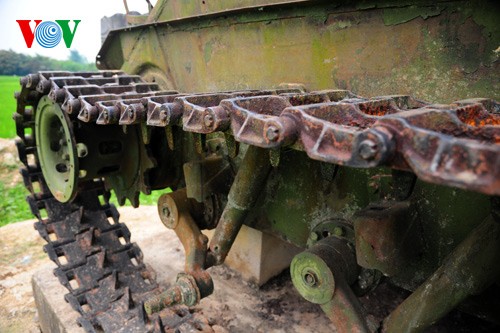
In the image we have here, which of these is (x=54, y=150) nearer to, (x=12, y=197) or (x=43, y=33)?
(x=43, y=33)

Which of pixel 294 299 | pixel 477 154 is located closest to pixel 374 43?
pixel 477 154

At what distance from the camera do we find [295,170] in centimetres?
212

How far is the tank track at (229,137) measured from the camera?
85 centimetres

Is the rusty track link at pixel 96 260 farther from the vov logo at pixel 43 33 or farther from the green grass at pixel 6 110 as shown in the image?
the green grass at pixel 6 110

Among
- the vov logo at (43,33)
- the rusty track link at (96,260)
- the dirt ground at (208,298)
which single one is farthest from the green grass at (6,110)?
the rusty track link at (96,260)

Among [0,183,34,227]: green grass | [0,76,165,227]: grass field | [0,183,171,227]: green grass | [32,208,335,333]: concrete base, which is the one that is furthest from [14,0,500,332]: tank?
[0,183,34,227]: green grass

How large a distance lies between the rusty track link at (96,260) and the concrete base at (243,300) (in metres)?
0.27

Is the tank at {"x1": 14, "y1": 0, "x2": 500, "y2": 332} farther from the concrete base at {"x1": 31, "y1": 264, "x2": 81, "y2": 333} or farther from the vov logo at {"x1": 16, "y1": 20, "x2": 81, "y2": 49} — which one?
the vov logo at {"x1": 16, "y1": 20, "x2": 81, "y2": 49}

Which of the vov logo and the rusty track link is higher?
the vov logo

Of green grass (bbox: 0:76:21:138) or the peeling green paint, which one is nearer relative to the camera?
the peeling green paint

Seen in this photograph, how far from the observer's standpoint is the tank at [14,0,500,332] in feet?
3.61

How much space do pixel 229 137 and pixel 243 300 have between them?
2.04 metres

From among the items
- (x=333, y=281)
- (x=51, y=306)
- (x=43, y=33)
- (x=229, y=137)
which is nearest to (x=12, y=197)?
(x=43, y=33)

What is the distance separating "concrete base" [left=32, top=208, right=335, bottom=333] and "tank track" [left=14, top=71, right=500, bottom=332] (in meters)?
0.38
